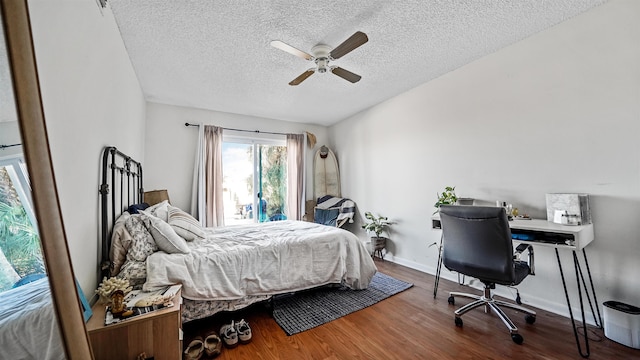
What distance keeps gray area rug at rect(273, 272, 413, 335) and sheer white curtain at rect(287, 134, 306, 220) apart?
2193 mm

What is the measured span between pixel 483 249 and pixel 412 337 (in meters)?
0.87

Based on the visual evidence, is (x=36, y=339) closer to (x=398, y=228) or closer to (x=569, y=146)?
(x=569, y=146)

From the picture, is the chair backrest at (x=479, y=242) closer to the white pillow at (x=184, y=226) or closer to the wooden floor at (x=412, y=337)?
the wooden floor at (x=412, y=337)

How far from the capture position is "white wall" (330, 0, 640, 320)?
6.15 feet

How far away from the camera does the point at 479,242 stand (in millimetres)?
1924

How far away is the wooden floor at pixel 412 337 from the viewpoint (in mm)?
1706

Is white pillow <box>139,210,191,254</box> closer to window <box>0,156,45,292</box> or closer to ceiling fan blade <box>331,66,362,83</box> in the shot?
window <box>0,156,45,292</box>

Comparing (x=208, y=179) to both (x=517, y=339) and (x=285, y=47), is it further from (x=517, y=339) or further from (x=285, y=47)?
(x=517, y=339)

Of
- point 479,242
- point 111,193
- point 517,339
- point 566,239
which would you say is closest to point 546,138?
point 566,239

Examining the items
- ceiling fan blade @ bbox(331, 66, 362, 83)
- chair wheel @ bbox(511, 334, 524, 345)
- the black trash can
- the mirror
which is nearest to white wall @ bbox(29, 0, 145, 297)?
the mirror

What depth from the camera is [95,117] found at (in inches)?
60.3

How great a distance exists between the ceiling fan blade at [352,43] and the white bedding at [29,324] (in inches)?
82.3

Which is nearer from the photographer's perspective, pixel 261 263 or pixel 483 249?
pixel 483 249

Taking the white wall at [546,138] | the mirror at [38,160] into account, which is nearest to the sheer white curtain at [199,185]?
the white wall at [546,138]
